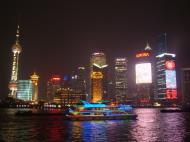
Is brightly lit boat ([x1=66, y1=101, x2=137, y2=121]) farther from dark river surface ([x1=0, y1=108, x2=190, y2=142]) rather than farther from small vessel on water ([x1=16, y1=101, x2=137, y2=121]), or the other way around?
dark river surface ([x1=0, y1=108, x2=190, y2=142])

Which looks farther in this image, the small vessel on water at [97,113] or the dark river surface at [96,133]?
the small vessel on water at [97,113]

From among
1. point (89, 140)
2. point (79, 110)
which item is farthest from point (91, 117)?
point (89, 140)

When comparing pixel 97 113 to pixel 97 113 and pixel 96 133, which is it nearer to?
pixel 97 113

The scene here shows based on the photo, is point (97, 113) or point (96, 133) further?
point (97, 113)

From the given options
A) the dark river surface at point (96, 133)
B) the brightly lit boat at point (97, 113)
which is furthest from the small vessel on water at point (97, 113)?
the dark river surface at point (96, 133)

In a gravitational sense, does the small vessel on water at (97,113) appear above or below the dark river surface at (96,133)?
above

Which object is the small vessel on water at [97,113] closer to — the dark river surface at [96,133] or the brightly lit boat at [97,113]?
the brightly lit boat at [97,113]

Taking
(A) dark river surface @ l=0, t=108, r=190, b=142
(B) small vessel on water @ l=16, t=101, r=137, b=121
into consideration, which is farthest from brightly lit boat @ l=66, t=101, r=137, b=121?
(A) dark river surface @ l=0, t=108, r=190, b=142

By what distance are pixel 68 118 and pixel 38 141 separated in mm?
53981

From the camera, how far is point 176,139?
4809 cm

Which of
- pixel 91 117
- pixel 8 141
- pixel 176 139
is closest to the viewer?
pixel 8 141

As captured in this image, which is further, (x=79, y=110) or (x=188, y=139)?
(x=79, y=110)

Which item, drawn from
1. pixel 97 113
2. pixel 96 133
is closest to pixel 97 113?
pixel 97 113

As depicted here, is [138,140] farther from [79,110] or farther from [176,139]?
[79,110]
